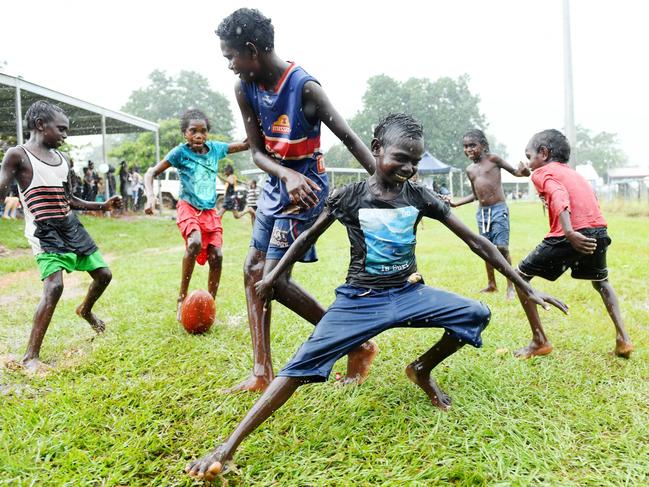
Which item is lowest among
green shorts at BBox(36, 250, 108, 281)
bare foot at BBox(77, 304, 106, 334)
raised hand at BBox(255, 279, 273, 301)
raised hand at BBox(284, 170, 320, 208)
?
bare foot at BBox(77, 304, 106, 334)

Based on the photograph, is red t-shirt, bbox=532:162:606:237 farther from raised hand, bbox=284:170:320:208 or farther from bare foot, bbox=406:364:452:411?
raised hand, bbox=284:170:320:208

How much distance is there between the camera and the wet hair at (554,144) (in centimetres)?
367

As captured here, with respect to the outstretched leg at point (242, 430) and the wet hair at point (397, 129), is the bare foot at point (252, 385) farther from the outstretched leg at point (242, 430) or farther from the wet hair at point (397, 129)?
the wet hair at point (397, 129)

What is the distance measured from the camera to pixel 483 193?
574 cm

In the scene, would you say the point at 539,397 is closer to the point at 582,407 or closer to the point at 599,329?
the point at 582,407

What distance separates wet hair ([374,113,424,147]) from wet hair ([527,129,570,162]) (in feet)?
5.20

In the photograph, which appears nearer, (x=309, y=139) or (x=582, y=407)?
(x=582, y=407)

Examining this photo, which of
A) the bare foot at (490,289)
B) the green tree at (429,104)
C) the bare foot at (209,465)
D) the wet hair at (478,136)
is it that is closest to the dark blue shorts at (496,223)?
the bare foot at (490,289)

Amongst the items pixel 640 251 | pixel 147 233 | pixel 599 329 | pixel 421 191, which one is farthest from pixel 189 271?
pixel 147 233

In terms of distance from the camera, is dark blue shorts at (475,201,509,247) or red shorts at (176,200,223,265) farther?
dark blue shorts at (475,201,509,247)

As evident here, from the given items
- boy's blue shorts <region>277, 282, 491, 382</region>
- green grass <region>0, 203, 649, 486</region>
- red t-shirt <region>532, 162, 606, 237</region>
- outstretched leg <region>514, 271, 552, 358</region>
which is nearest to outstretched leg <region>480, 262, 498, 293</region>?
green grass <region>0, 203, 649, 486</region>

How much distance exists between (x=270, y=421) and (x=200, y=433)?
0.35m

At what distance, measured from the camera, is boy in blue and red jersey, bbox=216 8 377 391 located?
2.71 metres

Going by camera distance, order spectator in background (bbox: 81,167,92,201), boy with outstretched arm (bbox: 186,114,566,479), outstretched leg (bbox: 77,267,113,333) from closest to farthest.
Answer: boy with outstretched arm (bbox: 186,114,566,479)
outstretched leg (bbox: 77,267,113,333)
spectator in background (bbox: 81,167,92,201)
